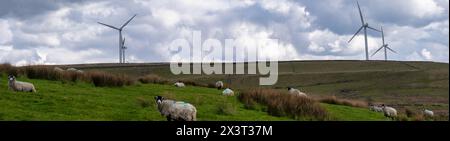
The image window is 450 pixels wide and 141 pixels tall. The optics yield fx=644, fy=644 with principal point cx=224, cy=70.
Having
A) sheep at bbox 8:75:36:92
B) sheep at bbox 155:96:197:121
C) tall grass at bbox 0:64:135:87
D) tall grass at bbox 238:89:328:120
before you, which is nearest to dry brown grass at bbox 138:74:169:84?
tall grass at bbox 0:64:135:87

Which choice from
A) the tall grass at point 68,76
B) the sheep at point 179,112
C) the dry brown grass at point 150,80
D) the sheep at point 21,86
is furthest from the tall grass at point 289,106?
the dry brown grass at point 150,80

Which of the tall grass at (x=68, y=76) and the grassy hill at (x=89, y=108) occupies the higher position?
the tall grass at (x=68, y=76)

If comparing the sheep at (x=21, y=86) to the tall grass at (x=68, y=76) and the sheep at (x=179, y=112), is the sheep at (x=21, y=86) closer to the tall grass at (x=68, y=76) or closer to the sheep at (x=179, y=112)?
the tall grass at (x=68, y=76)

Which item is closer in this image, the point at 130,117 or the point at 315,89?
the point at 130,117

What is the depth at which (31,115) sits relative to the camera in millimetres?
19125

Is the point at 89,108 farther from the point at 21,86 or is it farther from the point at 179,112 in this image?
the point at 21,86

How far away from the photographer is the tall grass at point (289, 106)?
2675 cm

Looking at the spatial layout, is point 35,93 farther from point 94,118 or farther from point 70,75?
point 70,75

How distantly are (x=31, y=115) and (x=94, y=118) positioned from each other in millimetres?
1866

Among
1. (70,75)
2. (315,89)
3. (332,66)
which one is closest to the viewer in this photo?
(70,75)

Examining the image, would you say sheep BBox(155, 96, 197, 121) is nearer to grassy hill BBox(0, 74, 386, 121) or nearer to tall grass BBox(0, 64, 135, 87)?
grassy hill BBox(0, 74, 386, 121)

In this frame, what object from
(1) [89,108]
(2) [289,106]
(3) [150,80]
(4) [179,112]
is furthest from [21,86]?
(3) [150,80]
